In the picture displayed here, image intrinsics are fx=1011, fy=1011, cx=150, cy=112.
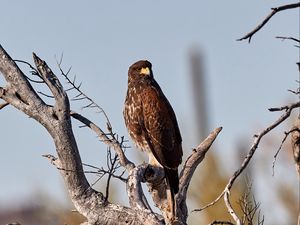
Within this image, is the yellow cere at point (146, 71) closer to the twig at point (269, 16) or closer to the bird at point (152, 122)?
the bird at point (152, 122)

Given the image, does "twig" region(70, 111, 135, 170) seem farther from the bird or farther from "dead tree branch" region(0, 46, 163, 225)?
the bird

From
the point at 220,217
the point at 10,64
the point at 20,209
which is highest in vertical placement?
the point at 10,64

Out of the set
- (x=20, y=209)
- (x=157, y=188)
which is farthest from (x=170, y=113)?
(x=20, y=209)

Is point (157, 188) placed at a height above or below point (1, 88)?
below

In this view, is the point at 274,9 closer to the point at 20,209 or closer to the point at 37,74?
the point at 37,74

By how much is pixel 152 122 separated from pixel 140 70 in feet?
2.20

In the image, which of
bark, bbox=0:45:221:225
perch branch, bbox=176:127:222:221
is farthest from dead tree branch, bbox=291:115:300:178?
bark, bbox=0:45:221:225

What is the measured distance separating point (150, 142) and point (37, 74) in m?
1.51

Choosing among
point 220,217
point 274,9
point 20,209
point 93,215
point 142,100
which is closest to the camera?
point 274,9

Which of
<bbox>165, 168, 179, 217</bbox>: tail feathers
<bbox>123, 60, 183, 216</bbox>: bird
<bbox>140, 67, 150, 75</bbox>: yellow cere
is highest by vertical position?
<bbox>140, 67, 150, 75</bbox>: yellow cere

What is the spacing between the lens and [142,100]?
824 cm

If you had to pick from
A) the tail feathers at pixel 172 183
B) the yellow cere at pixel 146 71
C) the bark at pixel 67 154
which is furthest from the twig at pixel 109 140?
the yellow cere at pixel 146 71

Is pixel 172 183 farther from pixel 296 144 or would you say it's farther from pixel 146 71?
pixel 146 71

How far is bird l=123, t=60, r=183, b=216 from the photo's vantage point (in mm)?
7941
